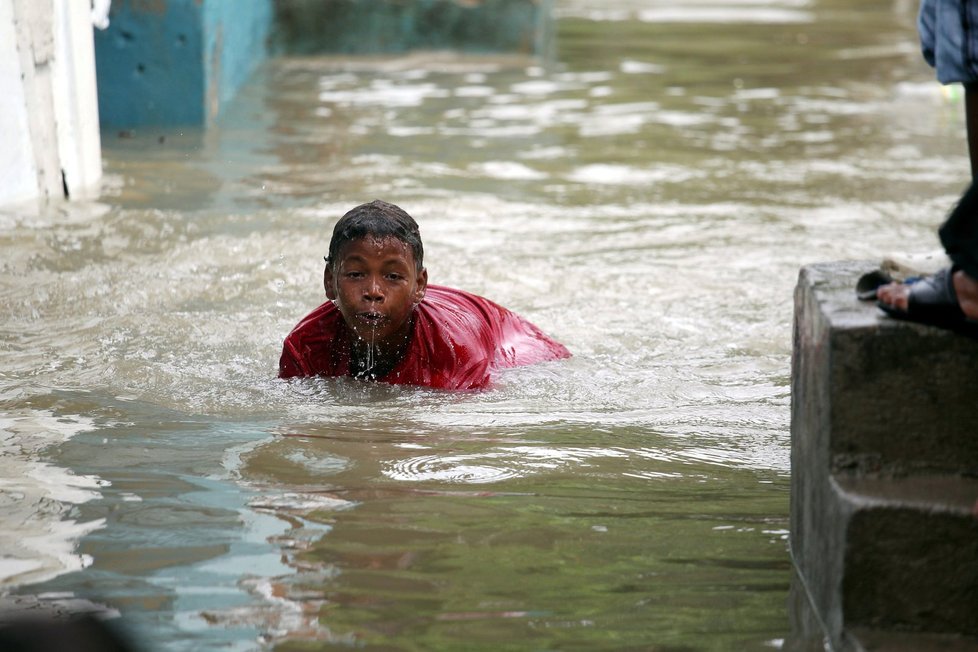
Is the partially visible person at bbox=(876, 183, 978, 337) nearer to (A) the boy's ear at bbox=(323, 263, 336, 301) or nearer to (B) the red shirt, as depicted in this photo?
(B) the red shirt

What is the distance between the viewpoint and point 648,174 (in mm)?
9750

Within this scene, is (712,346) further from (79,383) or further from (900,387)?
(900,387)

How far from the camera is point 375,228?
16.0ft

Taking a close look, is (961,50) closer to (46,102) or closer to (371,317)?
(371,317)

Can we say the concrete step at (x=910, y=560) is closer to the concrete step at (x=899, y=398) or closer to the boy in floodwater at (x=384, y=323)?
the concrete step at (x=899, y=398)

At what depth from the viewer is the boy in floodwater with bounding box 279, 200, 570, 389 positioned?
15.9ft

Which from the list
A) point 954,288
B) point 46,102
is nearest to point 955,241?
point 954,288

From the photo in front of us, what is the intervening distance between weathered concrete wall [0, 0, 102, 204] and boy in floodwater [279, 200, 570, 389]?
3.47 m

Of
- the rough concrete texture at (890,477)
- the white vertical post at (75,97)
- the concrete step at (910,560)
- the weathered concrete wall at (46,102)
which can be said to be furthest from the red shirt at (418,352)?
the white vertical post at (75,97)

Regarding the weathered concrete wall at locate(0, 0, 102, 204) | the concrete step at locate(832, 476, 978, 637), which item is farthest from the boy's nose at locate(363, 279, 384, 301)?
the weathered concrete wall at locate(0, 0, 102, 204)

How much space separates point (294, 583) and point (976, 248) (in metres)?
1.66

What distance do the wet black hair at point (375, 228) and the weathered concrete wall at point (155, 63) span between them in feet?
21.6

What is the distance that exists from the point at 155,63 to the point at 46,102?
2984mm

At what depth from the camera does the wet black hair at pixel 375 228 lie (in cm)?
486
